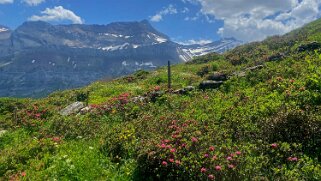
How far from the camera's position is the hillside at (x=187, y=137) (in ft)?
41.1

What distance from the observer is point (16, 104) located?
30656 mm

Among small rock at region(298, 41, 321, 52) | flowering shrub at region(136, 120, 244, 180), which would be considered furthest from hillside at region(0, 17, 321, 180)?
small rock at region(298, 41, 321, 52)

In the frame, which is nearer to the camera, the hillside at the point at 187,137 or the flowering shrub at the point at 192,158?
the flowering shrub at the point at 192,158

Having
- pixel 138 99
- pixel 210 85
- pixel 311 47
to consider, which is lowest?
pixel 138 99

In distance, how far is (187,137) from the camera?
14883mm

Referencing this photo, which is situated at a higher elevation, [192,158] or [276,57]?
[276,57]

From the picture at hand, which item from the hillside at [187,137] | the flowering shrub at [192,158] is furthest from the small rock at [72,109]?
the flowering shrub at [192,158]

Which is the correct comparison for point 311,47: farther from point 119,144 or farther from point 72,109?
point 119,144

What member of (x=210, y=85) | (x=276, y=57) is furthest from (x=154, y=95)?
(x=276, y=57)

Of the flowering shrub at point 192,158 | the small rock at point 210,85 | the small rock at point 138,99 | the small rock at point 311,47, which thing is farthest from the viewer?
the small rock at point 311,47

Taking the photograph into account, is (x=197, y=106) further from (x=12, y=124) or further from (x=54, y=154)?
(x=12, y=124)

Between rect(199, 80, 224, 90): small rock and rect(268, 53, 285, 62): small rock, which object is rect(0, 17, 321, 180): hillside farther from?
rect(268, 53, 285, 62): small rock

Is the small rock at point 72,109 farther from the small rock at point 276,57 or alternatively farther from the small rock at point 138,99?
the small rock at point 276,57

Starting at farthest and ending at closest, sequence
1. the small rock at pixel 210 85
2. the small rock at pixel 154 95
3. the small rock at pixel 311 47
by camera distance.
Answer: the small rock at pixel 311 47 → the small rock at pixel 210 85 → the small rock at pixel 154 95
